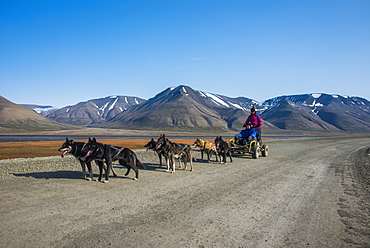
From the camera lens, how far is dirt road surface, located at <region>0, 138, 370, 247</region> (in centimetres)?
571

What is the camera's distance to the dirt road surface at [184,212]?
225 inches

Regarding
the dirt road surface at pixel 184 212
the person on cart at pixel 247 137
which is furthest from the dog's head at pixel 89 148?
the person on cart at pixel 247 137

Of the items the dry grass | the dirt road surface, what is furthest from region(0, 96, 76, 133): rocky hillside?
the dirt road surface

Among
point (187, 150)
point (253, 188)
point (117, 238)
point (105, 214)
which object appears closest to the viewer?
point (117, 238)

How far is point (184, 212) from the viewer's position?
296 inches

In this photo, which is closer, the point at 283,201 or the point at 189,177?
the point at 283,201

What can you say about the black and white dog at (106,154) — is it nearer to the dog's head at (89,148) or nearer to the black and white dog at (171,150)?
the dog's head at (89,148)

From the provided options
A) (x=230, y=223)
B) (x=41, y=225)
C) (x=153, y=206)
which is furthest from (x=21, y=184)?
(x=230, y=223)

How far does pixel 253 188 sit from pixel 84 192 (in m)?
6.78

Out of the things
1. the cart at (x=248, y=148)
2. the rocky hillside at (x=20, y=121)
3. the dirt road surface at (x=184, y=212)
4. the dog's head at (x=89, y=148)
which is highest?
the rocky hillside at (x=20, y=121)

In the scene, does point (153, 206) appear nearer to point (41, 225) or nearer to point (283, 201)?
point (41, 225)

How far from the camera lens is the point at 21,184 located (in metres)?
11.2

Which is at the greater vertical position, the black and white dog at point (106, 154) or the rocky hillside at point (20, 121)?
the rocky hillside at point (20, 121)

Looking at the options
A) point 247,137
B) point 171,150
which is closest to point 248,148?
point 247,137
